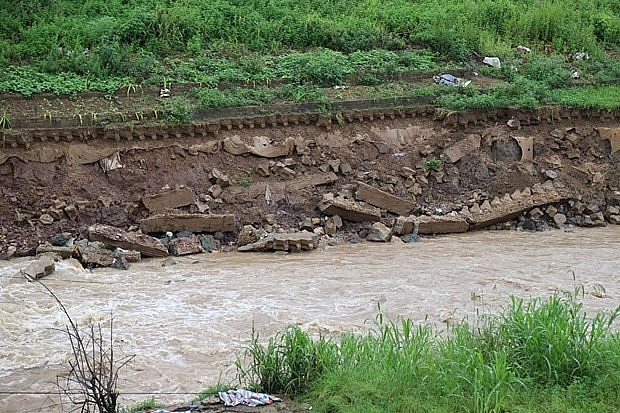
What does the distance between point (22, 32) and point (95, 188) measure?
4612 millimetres

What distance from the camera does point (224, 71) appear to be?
14.8m

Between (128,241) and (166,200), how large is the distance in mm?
1271

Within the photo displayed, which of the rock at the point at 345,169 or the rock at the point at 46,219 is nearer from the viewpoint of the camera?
the rock at the point at 46,219

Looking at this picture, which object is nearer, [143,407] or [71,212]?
[143,407]

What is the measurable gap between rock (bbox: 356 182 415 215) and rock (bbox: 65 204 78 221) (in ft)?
15.5

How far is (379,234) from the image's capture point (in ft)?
40.6

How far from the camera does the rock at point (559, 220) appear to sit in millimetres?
13148

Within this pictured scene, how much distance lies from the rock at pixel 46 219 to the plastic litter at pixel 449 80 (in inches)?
318

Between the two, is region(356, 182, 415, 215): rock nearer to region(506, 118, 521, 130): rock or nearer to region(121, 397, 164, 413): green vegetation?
region(506, 118, 521, 130): rock

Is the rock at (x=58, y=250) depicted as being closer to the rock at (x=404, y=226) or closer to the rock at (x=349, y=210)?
the rock at (x=349, y=210)

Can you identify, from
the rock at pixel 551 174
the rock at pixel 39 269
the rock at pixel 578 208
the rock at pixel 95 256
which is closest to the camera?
the rock at pixel 39 269

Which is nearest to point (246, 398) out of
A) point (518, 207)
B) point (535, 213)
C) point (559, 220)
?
point (518, 207)

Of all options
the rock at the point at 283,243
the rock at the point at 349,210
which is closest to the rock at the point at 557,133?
the rock at the point at 349,210

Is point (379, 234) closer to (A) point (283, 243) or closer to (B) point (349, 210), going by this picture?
(B) point (349, 210)
